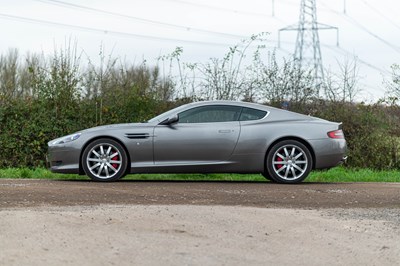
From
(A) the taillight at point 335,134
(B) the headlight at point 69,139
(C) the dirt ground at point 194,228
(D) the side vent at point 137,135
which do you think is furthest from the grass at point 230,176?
(C) the dirt ground at point 194,228

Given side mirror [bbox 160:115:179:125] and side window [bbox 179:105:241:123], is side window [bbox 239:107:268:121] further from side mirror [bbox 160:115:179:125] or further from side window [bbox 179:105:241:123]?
side mirror [bbox 160:115:179:125]

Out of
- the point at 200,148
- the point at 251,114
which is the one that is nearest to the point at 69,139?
the point at 200,148

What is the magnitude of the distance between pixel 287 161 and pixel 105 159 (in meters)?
3.06

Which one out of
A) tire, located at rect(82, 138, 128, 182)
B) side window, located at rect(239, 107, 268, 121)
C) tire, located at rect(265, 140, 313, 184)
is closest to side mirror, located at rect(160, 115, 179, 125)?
tire, located at rect(82, 138, 128, 182)

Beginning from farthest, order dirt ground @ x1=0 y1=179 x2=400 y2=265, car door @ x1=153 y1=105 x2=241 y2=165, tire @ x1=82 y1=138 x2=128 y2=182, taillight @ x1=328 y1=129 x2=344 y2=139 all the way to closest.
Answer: taillight @ x1=328 y1=129 x2=344 y2=139 < car door @ x1=153 y1=105 x2=241 y2=165 < tire @ x1=82 y1=138 x2=128 y2=182 < dirt ground @ x1=0 y1=179 x2=400 y2=265

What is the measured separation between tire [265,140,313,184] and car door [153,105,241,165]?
0.71 m

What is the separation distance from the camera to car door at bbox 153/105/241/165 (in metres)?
14.5

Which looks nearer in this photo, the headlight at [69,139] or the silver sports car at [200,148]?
the silver sports car at [200,148]

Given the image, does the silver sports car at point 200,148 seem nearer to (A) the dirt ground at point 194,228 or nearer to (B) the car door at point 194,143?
(B) the car door at point 194,143

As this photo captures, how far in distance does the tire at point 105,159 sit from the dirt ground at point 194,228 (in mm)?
1885

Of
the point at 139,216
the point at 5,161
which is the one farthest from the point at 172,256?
the point at 5,161

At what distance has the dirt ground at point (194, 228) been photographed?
280 inches

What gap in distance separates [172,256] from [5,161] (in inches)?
498

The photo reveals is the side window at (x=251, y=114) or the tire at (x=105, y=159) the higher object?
the side window at (x=251, y=114)
